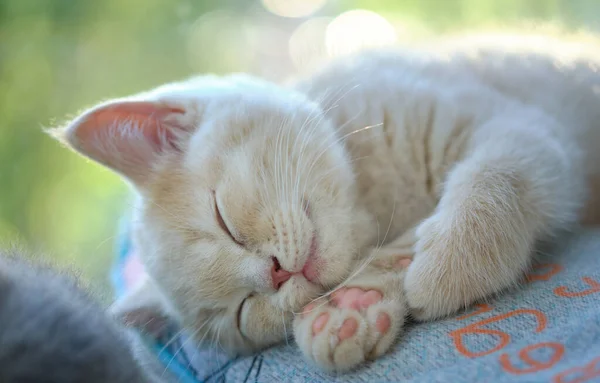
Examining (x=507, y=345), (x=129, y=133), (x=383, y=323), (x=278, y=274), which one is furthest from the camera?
(x=129, y=133)

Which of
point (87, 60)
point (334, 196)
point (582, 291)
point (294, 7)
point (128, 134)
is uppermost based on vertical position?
point (87, 60)

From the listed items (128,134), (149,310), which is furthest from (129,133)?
Answer: (149,310)

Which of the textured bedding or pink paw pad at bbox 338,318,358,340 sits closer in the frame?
the textured bedding

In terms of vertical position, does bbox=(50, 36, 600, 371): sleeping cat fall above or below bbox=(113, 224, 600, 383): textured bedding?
above

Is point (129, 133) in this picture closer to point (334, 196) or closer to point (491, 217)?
point (334, 196)

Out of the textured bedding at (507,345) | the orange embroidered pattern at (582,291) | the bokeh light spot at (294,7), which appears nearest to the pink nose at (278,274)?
the textured bedding at (507,345)

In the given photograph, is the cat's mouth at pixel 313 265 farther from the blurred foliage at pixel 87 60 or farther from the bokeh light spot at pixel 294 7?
the bokeh light spot at pixel 294 7

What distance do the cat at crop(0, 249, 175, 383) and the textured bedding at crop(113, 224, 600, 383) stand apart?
10.5 inches

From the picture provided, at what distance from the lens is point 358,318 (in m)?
0.79

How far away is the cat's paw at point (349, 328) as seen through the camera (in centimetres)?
76

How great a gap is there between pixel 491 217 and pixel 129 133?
0.65 meters

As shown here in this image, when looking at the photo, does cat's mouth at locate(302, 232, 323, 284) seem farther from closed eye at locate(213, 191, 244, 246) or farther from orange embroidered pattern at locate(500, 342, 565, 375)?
orange embroidered pattern at locate(500, 342, 565, 375)

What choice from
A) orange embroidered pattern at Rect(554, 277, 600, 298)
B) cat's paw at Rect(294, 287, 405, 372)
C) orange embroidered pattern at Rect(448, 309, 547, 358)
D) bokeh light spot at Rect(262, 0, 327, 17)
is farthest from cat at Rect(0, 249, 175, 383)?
bokeh light spot at Rect(262, 0, 327, 17)

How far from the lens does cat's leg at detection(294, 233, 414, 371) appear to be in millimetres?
767
